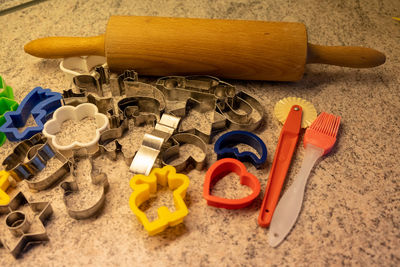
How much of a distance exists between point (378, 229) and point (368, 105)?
1.34ft

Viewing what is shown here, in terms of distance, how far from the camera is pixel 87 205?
79 centimetres

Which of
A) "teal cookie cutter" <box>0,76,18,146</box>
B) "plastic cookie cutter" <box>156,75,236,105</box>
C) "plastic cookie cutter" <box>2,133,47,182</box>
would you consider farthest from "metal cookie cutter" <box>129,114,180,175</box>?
"teal cookie cutter" <box>0,76,18,146</box>

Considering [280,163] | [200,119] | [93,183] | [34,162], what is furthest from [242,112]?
[34,162]

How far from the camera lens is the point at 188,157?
0.83m

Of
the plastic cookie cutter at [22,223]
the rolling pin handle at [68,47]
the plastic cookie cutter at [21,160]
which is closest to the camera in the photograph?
the plastic cookie cutter at [22,223]

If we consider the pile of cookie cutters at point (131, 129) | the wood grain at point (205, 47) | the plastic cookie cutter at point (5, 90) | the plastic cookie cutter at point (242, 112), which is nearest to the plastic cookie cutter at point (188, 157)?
the pile of cookie cutters at point (131, 129)

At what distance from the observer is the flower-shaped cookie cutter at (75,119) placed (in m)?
0.85

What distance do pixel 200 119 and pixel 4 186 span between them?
508 mm

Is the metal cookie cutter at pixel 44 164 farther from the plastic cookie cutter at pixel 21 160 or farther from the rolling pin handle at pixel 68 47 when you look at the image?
the rolling pin handle at pixel 68 47

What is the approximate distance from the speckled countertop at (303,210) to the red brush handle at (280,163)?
0.10 ft

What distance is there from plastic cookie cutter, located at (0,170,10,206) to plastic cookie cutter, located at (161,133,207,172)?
0.34 m

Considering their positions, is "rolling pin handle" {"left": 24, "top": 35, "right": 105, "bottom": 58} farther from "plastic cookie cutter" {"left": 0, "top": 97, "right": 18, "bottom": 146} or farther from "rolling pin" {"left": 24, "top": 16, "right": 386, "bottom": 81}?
"plastic cookie cutter" {"left": 0, "top": 97, "right": 18, "bottom": 146}

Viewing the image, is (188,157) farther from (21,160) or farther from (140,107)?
(21,160)

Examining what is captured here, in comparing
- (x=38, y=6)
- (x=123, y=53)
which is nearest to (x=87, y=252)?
(x=123, y=53)
